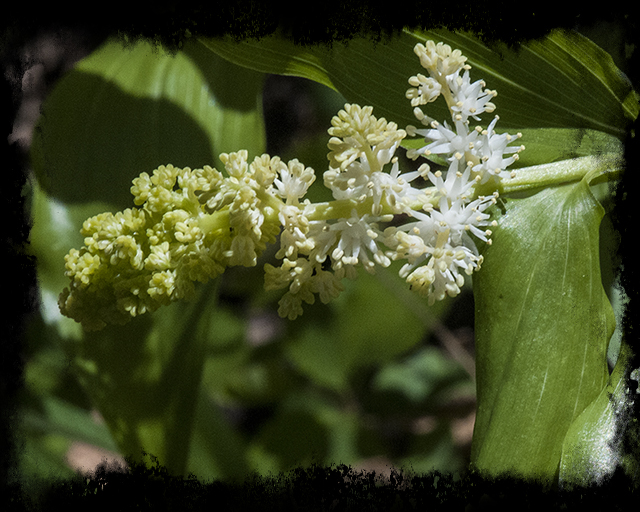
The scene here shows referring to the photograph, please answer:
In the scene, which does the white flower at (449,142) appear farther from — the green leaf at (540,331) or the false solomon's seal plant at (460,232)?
the green leaf at (540,331)

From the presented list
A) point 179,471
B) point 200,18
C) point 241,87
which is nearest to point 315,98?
point 241,87

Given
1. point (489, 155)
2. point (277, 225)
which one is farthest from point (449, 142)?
point (277, 225)

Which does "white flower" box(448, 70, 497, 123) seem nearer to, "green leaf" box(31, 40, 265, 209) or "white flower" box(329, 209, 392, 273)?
"white flower" box(329, 209, 392, 273)

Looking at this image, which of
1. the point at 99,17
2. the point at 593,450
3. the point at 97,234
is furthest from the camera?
the point at 99,17

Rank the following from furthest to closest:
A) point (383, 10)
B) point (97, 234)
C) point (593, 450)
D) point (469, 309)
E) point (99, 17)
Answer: point (469, 309) → point (99, 17) → point (383, 10) → point (593, 450) → point (97, 234)

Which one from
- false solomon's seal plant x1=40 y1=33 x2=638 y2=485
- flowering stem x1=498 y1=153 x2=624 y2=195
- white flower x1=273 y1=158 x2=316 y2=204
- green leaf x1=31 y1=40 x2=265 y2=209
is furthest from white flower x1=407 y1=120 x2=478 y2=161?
green leaf x1=31 y1=40 x2=265 y2=209

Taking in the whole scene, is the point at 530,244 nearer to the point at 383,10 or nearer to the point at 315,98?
the point at 383,10
